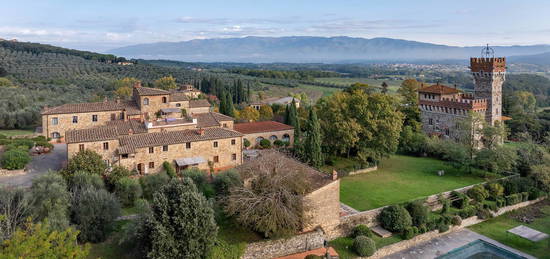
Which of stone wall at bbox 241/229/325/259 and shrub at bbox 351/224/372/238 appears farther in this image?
shrub at bbox 351/224/372/238

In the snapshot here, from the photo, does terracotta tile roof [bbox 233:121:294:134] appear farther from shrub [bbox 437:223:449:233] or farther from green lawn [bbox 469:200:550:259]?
green lawn [bbox 469:200:550:259]

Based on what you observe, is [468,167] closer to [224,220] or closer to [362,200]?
[362,200]

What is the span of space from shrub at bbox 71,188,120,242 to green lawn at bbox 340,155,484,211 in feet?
46.5

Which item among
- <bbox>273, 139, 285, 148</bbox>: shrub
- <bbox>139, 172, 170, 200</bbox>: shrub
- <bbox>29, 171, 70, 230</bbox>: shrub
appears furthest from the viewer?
<bbox>273, 139, 285, 148</bbox>: shrub

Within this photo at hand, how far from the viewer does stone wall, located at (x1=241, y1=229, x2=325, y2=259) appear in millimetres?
18706

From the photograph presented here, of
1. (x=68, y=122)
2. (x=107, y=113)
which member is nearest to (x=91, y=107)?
(x=107, y=113)

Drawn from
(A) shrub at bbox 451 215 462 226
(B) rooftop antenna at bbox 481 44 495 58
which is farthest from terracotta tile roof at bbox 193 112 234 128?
(B) rooftop antenna at bbox 481 44 495 58

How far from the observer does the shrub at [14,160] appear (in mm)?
26250

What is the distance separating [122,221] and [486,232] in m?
21.8

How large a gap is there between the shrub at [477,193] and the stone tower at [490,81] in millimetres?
19645

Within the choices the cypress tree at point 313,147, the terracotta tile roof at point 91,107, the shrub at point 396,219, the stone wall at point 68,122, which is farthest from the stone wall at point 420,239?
the stone wall at point 68,122

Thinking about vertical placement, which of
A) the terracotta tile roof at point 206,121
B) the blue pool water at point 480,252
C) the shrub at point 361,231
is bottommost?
the blue pool water at point 480,252

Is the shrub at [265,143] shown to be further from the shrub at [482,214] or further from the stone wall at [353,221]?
the shrub at [482,214]

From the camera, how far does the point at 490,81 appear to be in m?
45.0
